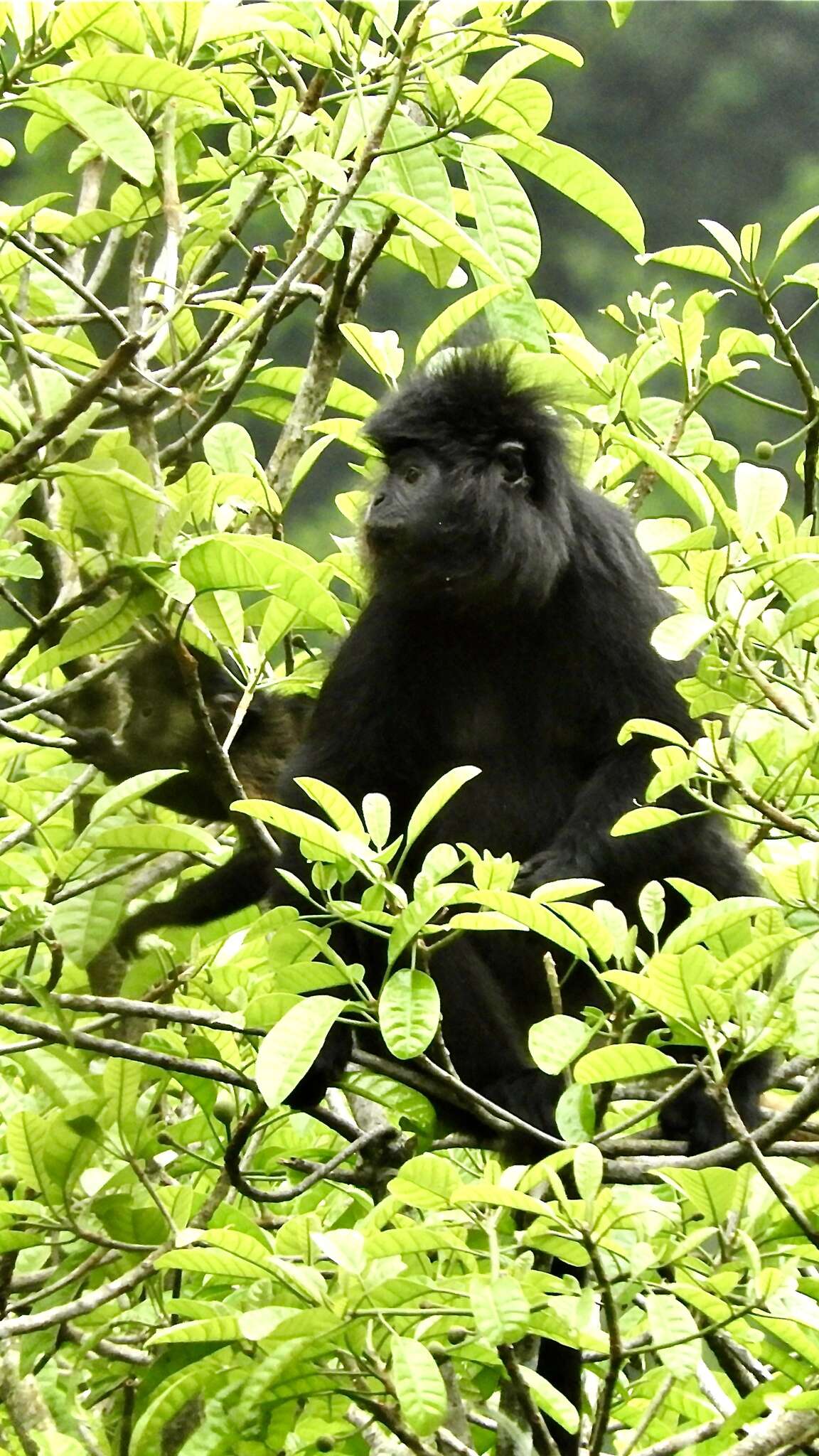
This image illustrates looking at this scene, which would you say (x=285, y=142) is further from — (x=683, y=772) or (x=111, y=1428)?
(x=111, y=1428)

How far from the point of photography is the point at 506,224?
7.45 ft

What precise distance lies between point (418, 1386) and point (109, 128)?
1.25m

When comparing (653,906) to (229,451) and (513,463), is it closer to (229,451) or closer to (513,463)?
(229,451)

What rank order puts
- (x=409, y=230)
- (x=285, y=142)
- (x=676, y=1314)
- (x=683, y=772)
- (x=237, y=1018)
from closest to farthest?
1. (x=676, y=1314)
2. (x=683, y=772)
3. (x=237, y=1018)
4. (x=409, y=230)
5. (x=285, y=142)

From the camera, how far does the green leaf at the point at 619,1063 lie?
164 centimetres

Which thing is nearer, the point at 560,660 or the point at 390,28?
the point at 390,28

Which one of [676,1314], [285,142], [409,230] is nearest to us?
[676,1314]

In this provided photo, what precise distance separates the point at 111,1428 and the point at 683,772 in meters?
1.38

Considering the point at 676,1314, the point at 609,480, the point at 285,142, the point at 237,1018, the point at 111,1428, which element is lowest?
the point at 111,1428

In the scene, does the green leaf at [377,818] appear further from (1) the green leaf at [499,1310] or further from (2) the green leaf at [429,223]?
(2) the green leaf at [429,223]

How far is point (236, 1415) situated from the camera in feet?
5.52

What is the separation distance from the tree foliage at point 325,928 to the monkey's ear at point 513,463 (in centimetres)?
22

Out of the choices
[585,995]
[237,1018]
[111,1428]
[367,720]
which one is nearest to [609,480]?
[367,720]

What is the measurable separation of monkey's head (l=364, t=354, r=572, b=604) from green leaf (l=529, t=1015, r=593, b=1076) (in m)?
1.34
